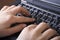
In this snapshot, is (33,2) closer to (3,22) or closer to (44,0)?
(44,0)

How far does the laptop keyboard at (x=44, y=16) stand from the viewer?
1.78 ft

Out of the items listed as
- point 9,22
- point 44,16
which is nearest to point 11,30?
point 9,22

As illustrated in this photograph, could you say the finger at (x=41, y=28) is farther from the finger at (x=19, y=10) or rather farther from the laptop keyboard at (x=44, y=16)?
the finger at (x=19, y=10)

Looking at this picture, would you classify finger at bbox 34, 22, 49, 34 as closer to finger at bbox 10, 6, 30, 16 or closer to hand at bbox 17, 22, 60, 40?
hand at bbox 17, 22, 60, 40

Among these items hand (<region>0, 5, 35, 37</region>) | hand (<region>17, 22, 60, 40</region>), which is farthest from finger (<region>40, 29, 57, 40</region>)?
hand (<region>0, 5, 35, 37</region>)

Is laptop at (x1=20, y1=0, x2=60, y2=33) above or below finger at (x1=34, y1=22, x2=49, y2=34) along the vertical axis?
above

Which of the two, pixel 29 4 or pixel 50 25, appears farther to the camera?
pixel 29 4

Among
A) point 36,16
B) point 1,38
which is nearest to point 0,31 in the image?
point 1,38

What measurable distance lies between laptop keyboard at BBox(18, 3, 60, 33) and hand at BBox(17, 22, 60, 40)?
0.10 feet

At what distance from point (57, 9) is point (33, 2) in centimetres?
15

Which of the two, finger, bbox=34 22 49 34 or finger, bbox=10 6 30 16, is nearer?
finger, bbox=34 22 49 34

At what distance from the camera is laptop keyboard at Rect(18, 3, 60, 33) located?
544 mm

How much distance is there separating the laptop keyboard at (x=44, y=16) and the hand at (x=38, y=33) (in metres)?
0.03

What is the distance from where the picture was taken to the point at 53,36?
1.69ft
